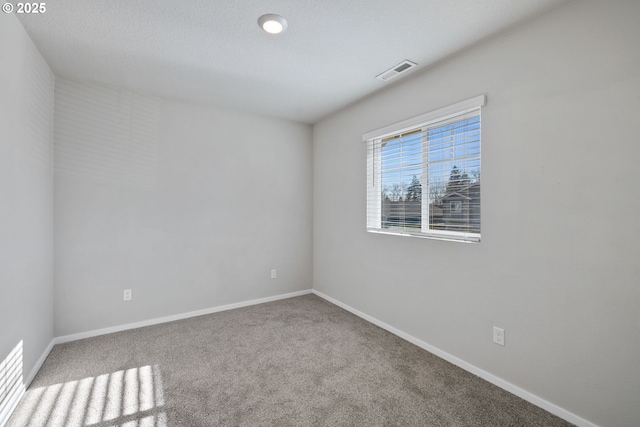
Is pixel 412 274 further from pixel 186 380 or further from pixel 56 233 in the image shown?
pixel 56 233

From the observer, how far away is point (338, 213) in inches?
150

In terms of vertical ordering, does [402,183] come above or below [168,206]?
above

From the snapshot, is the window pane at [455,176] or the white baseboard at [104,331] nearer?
the white baseboard at [104,331]

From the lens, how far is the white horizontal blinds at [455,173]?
230 cm

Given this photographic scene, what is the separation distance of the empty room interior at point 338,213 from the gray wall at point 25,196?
24 millimetres

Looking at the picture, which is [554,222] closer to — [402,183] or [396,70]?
[402,183]

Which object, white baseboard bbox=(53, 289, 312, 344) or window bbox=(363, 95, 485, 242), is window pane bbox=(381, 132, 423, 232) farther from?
white baseboard bbox=(53, 289, 312, 344)

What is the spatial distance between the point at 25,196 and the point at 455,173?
3223 mm

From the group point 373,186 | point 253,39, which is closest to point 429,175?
point 373,186

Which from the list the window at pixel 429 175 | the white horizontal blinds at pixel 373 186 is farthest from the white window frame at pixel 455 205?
the white horizontal blinds at pixel 373 186

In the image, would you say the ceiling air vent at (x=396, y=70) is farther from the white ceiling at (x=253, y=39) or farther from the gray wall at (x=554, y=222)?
the gray wall at (x=554, y=222)

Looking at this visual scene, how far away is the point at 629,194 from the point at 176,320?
3.88m

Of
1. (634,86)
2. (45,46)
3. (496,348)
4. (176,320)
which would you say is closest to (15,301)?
(176,320)

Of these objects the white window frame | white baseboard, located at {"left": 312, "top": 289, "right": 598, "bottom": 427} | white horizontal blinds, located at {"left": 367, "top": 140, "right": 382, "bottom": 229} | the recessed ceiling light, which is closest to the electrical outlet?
white baseboard, located at {"left": 312, "top": 289, "right": 598, "bottom": 427}
